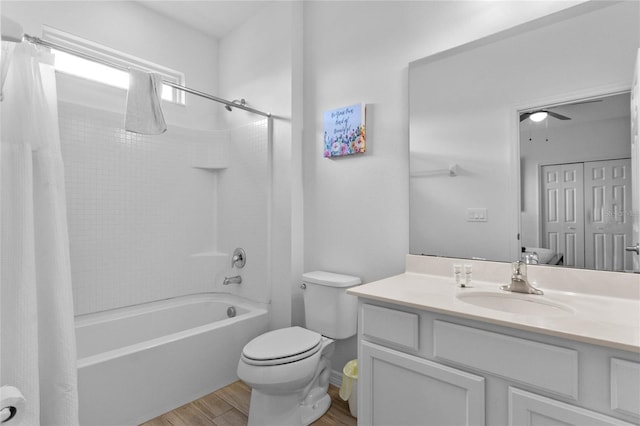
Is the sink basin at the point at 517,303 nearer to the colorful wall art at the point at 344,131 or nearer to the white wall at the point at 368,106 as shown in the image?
the white wall at the point at 368,106

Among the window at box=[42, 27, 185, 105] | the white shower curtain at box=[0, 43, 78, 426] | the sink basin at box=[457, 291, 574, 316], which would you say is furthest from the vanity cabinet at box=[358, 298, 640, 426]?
the window at box=[42, 27, 185, 105]

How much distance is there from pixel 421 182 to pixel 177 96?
2269 mm

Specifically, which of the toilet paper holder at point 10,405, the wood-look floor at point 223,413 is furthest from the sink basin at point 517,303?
the toilet paper holder at point 10,405

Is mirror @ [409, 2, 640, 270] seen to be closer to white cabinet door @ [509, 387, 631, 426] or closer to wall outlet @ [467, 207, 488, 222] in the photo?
wall outlet @ [467, 207, 488, 222]

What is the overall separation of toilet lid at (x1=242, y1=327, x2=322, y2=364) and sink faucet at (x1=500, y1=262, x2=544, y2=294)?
99 cm

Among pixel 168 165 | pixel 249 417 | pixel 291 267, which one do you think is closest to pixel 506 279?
pixel 291 267

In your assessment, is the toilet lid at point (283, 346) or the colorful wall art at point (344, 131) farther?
the colorful wall art at point (344, 131)

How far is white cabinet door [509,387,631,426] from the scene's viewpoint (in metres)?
0.87

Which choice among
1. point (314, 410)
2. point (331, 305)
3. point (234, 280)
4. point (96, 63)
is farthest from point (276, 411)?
point (96, 63)

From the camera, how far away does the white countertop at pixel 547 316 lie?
89 centimetres

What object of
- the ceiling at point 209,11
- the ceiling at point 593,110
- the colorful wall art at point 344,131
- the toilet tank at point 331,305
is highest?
the ceiling at point 209,11

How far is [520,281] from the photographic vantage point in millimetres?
1340

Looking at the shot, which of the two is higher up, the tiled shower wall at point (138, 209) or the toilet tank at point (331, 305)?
the tiled shower wall at point (138, 209)

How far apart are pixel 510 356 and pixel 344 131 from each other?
5.00 feet
